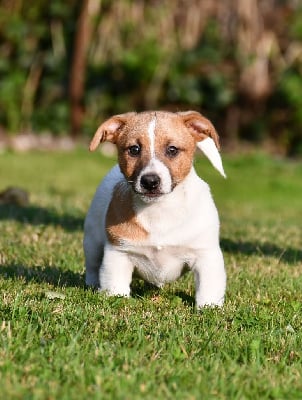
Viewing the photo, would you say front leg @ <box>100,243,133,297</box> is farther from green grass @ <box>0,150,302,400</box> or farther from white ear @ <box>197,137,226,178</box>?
white ear @ <box>197,137,226,178</box>

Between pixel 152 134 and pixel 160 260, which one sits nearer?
pixel 152 134

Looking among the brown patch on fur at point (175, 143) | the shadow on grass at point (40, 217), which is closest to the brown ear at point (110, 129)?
the brown patch on fur at point (175, 143)

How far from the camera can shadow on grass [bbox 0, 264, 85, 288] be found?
5.43m

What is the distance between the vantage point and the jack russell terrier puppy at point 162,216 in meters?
4.82

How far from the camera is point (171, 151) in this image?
4832mm

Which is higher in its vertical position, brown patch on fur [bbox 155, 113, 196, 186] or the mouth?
brown patch on fur [bbox 155, 113, 196, 186]

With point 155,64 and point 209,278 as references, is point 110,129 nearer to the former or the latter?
point 209,278

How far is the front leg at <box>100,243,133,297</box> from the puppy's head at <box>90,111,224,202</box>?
361 millimetres

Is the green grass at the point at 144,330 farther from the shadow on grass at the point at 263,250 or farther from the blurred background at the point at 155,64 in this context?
the blurred background at the point at 155,64

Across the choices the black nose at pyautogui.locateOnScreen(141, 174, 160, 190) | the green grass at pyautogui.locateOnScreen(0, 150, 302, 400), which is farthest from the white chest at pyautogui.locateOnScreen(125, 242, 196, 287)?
the black nose at pyautogui.locateOnScreen(141, 174, 160, 190)

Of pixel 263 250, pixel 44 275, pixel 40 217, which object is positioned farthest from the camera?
pixel 40 217

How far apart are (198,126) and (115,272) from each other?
946mm

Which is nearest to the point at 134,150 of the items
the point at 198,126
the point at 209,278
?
the point at 198,126

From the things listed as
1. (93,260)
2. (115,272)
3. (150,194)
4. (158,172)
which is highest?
(158,172)
